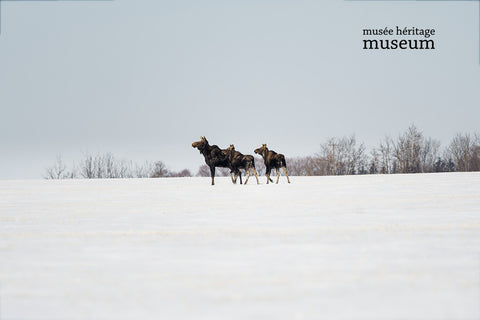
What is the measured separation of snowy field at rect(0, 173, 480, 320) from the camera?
110 inches

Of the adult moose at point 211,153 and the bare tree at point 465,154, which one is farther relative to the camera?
the bare tree at point 465,154

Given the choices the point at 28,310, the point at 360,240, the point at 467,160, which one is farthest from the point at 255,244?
the point at 467,160

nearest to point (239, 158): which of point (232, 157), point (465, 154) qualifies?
point (232, 157)

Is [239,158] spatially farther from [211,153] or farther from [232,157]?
[211,153]

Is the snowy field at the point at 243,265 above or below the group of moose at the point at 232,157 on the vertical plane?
below

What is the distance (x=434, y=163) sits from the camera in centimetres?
6500

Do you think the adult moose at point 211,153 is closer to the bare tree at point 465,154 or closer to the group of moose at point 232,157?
the group of moose at point 232,157

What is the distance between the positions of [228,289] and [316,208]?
16.0 feet

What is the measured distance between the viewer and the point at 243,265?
379cm

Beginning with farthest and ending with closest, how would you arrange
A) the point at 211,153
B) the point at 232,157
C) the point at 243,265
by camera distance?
the point at 232,157 → the point at 211,153 → the point at 243,265

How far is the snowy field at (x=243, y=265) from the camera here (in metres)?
2.80

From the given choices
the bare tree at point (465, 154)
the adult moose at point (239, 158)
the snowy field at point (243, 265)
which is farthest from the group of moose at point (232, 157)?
the bare tree at point (465, 154)

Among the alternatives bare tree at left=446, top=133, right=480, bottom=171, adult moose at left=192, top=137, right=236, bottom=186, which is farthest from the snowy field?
bare tree at left=446, top=133, right=480, bottom=171

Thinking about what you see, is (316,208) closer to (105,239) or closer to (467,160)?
(105,239)
